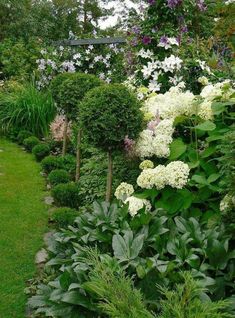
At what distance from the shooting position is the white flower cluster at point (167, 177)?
3.16 metres

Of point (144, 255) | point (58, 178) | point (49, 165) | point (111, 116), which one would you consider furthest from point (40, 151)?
point (144, 255)

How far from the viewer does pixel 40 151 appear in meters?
6.79

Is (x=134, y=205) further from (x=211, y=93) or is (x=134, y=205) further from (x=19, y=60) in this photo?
(x=19, y=60)

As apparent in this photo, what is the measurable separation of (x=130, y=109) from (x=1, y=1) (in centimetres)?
1169

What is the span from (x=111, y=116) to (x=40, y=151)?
327 centimetres

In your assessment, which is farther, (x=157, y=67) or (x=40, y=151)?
(x=40, y=151)

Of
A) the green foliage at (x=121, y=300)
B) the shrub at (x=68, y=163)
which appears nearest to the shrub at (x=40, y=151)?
the shrub at (x=68, y=163)

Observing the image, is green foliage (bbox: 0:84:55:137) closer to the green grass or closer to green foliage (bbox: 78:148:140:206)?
the green grass

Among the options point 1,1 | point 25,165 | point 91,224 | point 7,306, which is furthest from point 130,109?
point 1,1

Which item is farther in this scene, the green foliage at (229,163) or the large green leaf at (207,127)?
the large green leaf at (207,127)

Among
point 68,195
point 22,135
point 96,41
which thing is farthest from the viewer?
point 96,41

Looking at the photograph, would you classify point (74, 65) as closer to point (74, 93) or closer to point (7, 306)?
point (74, 93)

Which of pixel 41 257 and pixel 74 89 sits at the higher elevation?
pixel 74 89

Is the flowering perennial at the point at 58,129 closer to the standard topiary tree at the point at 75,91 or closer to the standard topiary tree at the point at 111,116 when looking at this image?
the standard topiary tree at the point at 75,91
